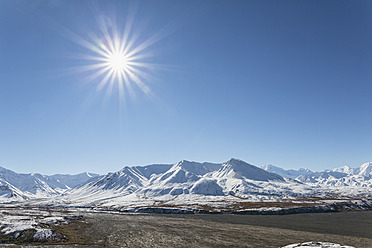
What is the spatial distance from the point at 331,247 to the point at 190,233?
39.2 metres

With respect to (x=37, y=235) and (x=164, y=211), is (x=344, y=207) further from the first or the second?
(x=37, y=235)

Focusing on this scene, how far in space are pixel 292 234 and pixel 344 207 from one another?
425 ft

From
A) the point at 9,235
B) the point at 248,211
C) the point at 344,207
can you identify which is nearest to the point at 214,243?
the point at 9,235

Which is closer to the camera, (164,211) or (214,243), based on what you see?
(214,243)

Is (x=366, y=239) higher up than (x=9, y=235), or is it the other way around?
(x=9, y=235)

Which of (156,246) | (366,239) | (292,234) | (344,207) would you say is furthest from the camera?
(344,207)

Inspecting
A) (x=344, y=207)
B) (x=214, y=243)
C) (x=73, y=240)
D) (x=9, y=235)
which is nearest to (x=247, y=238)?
(x=214, y=243)

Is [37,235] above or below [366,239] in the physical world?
above

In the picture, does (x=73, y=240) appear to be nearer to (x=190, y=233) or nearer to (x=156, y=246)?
(x=156, y=246)

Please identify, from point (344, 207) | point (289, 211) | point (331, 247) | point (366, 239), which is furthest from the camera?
point (344, 207)

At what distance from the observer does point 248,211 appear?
142 metres

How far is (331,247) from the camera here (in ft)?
139

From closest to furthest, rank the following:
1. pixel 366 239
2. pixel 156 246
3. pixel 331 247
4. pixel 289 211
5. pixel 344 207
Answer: pixel 331 247
pixel 156 246
pixel 366 239
pixel 289 211
pixel 344 207

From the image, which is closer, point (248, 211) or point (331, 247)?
point (331, 247)
